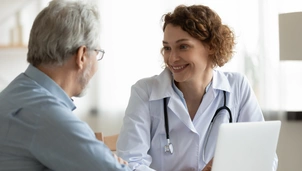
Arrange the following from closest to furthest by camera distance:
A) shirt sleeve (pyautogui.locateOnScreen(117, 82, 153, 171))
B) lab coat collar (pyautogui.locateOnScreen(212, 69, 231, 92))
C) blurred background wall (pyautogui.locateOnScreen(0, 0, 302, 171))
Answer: shirt sleeve (pyautogui.locateOnScreen(117, 82, 153, 171)) < lab coat collar (pyautogui.locateOnScreen(212, 69, 231, 92)) < blurred background wall (pyautogui.locateOnScreen(0, 0, 302, 171))

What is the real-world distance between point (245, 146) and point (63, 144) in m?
0.59

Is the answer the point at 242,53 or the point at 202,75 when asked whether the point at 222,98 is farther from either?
the point at 242,53

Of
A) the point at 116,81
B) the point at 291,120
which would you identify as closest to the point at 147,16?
the point at 116,81

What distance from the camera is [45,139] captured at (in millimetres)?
1393

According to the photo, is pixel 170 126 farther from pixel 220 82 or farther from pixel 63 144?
pixel 63 144

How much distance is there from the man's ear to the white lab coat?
0.66 m

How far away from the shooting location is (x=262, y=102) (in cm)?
Result: 370

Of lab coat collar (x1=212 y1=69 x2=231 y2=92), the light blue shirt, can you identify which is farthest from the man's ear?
lab coat collar (x1=212 y1=69 x2=231 y2=92)

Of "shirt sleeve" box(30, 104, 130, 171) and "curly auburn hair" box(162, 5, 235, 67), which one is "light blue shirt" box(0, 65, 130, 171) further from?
"curly auburn hair" box(162, 5, 235, 67)

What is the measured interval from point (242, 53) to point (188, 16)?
1.51 m

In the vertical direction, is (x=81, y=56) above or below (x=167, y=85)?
above

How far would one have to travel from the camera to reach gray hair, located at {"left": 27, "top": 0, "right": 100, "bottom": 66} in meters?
1.48

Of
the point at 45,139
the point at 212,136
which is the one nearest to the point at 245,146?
the point at 212,136

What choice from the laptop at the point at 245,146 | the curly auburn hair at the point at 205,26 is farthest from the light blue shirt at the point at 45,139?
the curly auburn hair at the point at 205,26
